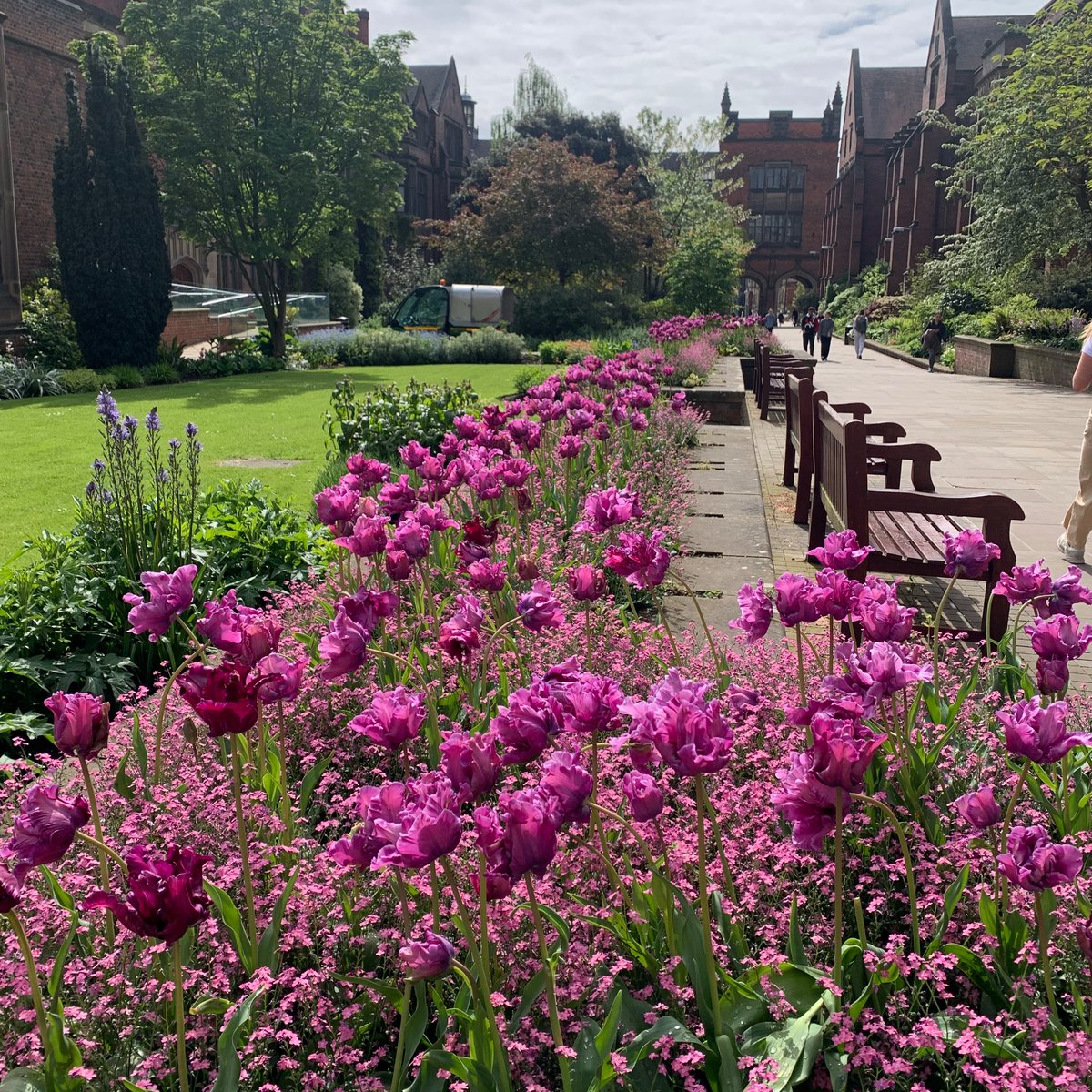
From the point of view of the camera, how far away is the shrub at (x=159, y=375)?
2075 cm

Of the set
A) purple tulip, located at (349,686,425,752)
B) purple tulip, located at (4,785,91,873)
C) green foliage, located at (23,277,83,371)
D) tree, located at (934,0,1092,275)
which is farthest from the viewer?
tree, located at (934,0,1092,275)

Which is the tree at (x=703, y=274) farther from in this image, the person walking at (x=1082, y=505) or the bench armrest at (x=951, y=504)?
the bench armrest at (x=951, y=504)

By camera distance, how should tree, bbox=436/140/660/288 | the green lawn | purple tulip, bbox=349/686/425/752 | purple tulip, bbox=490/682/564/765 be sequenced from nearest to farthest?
1. purple tulip, bbox=490/682/564/765
2. purple tulip, bbox=349/686/425/752
3. the green lawn
4. tree, bbox=436/140/660/288

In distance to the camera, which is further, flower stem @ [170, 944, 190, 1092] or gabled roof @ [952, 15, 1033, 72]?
gabled roof @ [952, 15, 1033, 72]

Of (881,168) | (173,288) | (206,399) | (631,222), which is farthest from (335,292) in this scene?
(881,168)

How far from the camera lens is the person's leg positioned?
6.23 metres

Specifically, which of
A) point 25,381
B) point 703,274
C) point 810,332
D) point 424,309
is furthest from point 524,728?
point 810,332

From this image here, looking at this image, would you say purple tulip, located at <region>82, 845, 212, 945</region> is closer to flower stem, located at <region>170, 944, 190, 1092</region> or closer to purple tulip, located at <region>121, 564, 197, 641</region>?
flower stem, located at <region>170, 944, 190, 1092</region>

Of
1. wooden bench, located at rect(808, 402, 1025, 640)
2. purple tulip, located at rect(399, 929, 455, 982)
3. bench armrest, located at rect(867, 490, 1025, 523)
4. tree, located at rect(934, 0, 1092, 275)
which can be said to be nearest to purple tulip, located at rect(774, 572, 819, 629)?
purple tulip, located at rect(399, 929, 455, 982)

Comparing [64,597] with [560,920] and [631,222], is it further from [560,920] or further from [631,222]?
[631,222]

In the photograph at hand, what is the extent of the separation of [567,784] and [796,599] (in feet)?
3.15

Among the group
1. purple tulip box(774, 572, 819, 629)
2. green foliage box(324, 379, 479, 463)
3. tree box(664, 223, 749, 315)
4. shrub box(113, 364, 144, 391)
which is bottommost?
shrub box(113, 364, 144, 391)

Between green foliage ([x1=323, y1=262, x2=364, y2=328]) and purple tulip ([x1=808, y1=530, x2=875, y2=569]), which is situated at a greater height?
green foliage ([x1=323, y1=262, x2=364, y2=328])

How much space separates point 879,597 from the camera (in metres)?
2.31
